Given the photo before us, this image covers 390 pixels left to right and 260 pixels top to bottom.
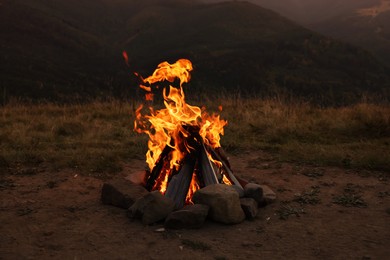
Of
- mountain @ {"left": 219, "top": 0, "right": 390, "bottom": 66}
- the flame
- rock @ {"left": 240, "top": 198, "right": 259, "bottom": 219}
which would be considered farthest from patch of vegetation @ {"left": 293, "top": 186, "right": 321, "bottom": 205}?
mountain @ {"left": 219, "top": 0, "right": 390, "bottom": 66}

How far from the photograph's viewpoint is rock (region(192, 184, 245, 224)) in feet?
16.3

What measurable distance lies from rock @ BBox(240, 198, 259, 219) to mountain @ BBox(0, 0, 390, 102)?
32.5 metres

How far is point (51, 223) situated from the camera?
492cm

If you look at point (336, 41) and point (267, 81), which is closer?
point (267, 81)

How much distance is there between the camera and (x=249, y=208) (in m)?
5.13

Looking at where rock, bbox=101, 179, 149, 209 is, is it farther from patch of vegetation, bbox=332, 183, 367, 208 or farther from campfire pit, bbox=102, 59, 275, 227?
patch of vegetation, bbox=332, 183, 367, 208

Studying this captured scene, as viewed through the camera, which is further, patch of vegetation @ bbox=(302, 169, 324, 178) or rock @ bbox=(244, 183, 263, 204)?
patch of vegetation @ bbox=(302, 169, 324, 178)

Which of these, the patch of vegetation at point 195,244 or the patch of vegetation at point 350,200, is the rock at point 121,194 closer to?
the patch of vegetation at point 195,244

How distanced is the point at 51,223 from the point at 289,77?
2357 inches

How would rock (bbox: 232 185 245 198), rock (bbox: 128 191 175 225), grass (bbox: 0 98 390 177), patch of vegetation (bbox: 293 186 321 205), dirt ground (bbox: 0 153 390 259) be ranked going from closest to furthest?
dirt ground (bbox: 0 153 390 259) < rock (bbox: 128 191 175 225) < rock (bbox: 232 185 245 198) < patch of vegetation (bbox: 293 186 321 205) < grass (bbox: 0 98 390 177)

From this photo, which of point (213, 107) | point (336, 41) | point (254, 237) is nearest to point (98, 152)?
point (254, 237)

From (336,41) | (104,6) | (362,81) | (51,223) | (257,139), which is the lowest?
(51,223)

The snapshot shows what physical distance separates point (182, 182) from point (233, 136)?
4.26 meters

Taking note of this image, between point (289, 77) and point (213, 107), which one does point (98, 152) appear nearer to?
point (213, 107)
